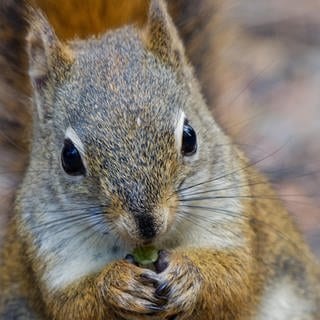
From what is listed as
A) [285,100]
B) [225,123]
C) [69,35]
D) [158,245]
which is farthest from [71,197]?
[285,100]

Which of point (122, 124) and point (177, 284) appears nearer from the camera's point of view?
point (122, 124)

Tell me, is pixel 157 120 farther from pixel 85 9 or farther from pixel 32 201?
pixel 85 9

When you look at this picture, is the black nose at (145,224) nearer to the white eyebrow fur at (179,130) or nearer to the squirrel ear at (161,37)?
the white eyebrow fur at (179,130)

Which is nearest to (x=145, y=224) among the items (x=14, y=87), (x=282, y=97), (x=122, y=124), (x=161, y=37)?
(x=122, y=124)

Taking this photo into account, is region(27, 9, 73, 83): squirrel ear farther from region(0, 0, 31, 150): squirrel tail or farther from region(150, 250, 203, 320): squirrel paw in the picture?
region(150, 250, 203, 320): squirrel paw

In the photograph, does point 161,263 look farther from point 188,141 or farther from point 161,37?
point 161,37

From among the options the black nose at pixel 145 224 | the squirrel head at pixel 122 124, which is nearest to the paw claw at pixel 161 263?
the squirrel head at pixel 122 124

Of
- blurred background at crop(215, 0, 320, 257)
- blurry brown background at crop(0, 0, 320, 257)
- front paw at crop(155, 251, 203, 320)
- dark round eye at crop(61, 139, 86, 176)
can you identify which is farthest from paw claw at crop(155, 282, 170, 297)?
blurred background at crop(215, 0, 320, 257)
